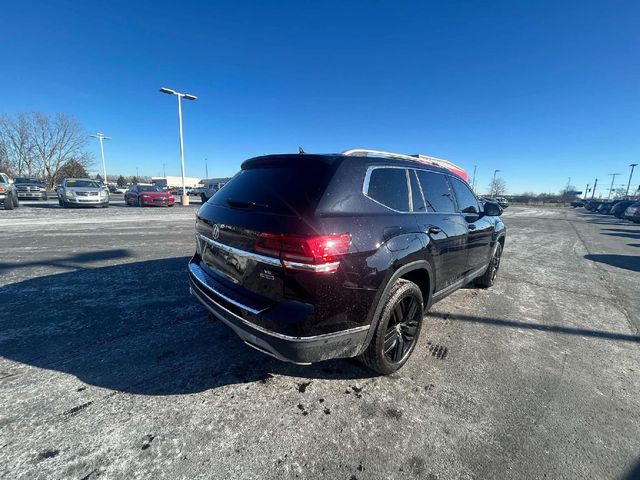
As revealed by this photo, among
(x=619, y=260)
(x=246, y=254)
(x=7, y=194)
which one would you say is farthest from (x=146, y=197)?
(x=619, y=260)

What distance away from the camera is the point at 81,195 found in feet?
49.4

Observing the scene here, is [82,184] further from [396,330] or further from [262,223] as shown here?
[396,330]

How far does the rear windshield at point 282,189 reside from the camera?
2.09m

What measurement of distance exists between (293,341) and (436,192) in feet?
7.59

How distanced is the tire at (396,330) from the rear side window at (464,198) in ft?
5.56

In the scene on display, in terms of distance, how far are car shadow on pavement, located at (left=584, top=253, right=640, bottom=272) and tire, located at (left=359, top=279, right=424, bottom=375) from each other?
24.2 feet

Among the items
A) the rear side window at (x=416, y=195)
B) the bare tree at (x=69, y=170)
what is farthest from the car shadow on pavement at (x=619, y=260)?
the bare tree at (x=69, y=170)

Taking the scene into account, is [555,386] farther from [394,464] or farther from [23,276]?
[23,276]

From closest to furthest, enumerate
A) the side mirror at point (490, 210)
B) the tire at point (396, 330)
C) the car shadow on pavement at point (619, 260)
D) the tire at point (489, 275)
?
the tire at point (396, 330), the side mirror at point (490, 210), the tire at point (489, 275), the car shadow on pavement at point (619, 260)

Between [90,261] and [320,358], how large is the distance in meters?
5.53

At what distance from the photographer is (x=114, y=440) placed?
182 centimetres

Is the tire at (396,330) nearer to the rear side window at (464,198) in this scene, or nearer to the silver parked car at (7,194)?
the rear side window at (464,198)

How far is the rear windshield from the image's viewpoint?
6.84 feet

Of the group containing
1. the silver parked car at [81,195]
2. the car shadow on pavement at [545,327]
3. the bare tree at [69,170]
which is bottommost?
the car shadow on pavement at [545,327]
